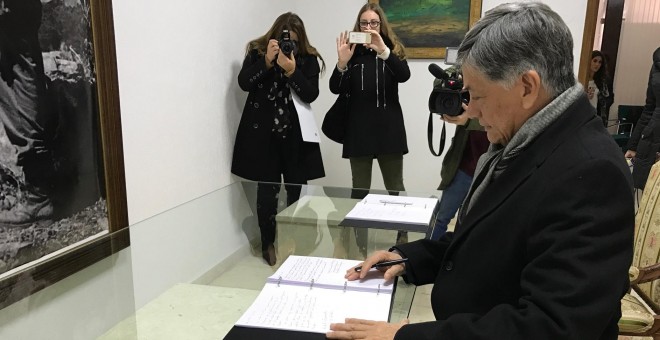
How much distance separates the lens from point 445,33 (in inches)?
132

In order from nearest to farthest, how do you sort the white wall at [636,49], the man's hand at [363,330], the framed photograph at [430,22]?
the man's hand at [363,330], the framed photograph at [430,22], the white wall at [636,49]

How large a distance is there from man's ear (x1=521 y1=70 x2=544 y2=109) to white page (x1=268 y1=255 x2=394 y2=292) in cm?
48

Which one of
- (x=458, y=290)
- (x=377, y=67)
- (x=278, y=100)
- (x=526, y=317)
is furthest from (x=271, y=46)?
(x=526, y=317)

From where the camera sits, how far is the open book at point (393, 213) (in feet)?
4.96

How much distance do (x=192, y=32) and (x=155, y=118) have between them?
Result: 0.52 metres

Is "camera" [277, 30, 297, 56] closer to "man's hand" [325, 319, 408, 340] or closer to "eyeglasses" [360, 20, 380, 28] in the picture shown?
"eyeglasses" [360, 20, 380, 28]

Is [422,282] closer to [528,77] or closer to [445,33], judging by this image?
[528,77]

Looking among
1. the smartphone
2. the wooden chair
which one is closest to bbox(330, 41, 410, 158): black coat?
the smartphone

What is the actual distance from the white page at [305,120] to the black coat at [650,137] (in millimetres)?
1953

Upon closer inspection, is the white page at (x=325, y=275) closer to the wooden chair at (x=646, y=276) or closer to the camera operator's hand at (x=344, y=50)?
the wooden chair at (x=646, y=276)

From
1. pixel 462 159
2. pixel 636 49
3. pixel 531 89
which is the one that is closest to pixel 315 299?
pixel 531 89

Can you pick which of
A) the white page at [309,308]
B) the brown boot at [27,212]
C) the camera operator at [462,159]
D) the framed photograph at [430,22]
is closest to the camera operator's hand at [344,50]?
the camera operator at [462,159]

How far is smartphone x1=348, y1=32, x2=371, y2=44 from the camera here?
7.70ft

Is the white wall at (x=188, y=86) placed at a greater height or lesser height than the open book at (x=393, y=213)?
greater
